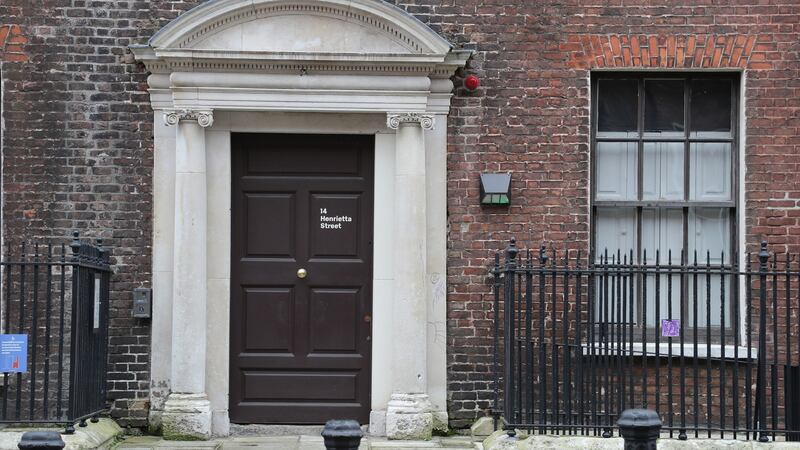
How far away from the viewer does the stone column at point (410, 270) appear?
10.0 meters

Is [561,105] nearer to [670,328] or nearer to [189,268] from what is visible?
[670,328]

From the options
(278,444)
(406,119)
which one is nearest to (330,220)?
(406,119)

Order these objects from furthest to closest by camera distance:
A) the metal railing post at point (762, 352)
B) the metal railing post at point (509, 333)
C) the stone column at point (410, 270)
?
1. the stone column at point (410, 270)
2. the metal railing post at point (509, 333)
3. the metal railing post at point (762, 352)

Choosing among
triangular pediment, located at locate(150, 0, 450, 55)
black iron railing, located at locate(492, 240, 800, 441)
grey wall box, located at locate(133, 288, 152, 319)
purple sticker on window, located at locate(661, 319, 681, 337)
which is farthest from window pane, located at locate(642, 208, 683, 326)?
grey wall box, located at locate(133, 288, 152, 319)

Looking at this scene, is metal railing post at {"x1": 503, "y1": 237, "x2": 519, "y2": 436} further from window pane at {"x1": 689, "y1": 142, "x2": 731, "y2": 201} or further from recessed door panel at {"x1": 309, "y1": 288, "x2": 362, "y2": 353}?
window pane at {"x1": 689, "y1": 142, "x2": 731, "y2": 201}

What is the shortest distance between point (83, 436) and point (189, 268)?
5.51 ft

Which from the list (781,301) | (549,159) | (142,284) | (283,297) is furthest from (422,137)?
(781,301)

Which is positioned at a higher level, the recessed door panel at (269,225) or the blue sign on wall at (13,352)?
the recessed door panel at (269,225)

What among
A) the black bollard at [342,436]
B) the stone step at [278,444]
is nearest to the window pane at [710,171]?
the stone step at [278,444]

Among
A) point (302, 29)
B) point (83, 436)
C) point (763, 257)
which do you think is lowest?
point (83, 436)

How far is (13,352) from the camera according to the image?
9.13m

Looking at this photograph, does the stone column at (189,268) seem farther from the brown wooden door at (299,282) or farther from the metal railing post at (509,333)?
the metal railing post at (509,333)

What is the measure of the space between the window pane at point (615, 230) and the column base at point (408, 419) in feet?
6.90

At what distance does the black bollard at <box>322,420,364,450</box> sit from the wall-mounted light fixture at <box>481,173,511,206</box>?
510cm
